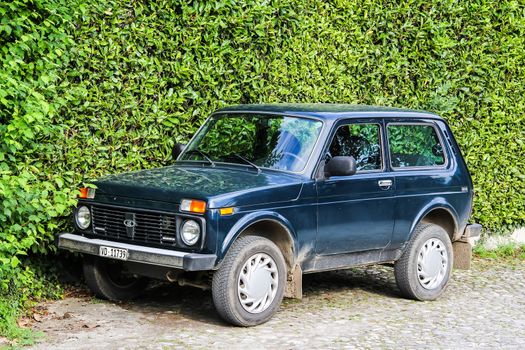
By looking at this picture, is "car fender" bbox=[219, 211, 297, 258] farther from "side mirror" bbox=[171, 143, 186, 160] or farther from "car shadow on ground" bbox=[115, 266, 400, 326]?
"side mirror" bbox=[171, 143, 186, 160]

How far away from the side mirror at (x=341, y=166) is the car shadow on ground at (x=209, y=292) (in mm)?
1478

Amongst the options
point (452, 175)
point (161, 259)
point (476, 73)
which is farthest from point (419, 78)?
point (161, 259)

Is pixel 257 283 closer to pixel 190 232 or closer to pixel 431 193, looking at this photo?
pixel 190 232

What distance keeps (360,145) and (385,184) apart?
47 centimetres

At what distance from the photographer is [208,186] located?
8.35m

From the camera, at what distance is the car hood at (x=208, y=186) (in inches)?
322

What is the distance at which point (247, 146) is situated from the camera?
9391 mm

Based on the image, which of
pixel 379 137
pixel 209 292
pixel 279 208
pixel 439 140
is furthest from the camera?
pixel 439 140

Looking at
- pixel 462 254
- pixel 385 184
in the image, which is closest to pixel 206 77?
pixel 385 184

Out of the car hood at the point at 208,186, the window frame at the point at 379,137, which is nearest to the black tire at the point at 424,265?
the window frame at the point at 379,137

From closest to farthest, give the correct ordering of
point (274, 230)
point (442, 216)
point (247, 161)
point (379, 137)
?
point (274, 230)
point (247, 161)
point (379, 137)
point (442, 216)

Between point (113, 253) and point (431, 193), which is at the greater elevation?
point (431, 193)

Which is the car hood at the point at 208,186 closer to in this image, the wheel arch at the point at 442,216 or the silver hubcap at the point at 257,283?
the silver hubcap at the point at 257,283

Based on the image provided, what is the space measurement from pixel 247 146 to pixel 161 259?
1.79 m
